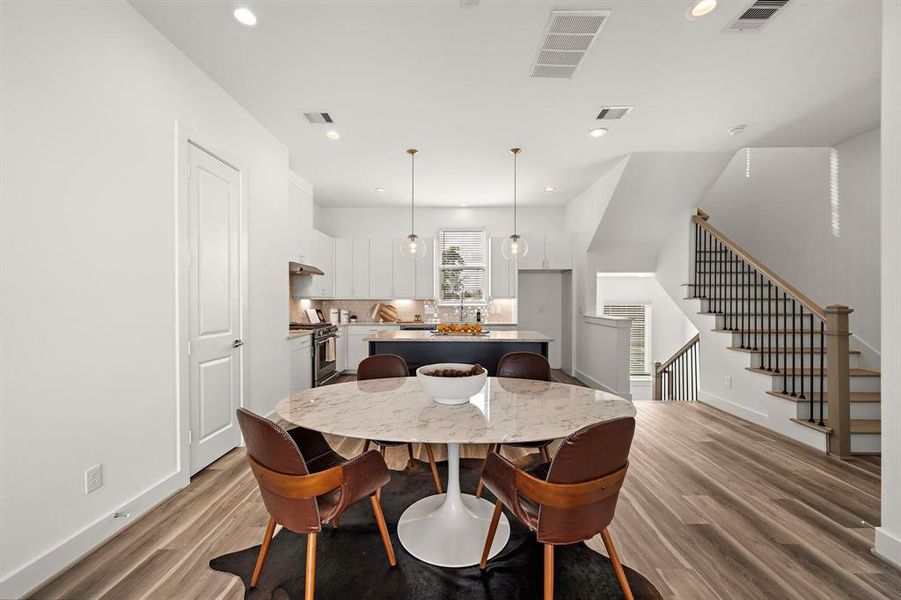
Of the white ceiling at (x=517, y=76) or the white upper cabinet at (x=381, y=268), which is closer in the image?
the white ceiling at (x=517, y=76)

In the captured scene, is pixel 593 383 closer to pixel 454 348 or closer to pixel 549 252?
pixel 549 252

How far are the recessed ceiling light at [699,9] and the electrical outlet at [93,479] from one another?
411 centimetres

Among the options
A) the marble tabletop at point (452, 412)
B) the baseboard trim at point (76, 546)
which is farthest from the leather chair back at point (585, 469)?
the baseboard trim at point (76, 546)

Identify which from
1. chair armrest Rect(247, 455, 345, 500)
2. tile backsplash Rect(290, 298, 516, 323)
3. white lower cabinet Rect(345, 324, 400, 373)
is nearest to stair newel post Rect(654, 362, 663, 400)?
tile backsplash Rect(290, 298, 516, 323)

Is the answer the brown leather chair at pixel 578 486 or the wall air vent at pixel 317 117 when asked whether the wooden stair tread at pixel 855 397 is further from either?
the wall air vent at pixel 317 117

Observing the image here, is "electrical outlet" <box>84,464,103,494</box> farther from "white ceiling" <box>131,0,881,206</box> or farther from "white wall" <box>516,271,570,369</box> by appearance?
"white wall" <box>516,271,570,369</box>

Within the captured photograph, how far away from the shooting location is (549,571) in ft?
4.90

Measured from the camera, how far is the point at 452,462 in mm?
2100

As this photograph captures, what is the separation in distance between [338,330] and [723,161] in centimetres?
569

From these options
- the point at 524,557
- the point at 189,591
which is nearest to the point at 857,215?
the point at 524,557

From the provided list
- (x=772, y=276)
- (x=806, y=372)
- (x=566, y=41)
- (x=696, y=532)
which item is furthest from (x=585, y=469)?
(x=806, y=372)

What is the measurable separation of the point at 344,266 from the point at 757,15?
5781mm

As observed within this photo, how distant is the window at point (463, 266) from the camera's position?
673cm

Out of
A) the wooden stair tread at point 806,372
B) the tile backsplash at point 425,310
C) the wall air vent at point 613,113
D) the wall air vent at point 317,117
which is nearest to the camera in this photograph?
the wall air vent at point 613,113
